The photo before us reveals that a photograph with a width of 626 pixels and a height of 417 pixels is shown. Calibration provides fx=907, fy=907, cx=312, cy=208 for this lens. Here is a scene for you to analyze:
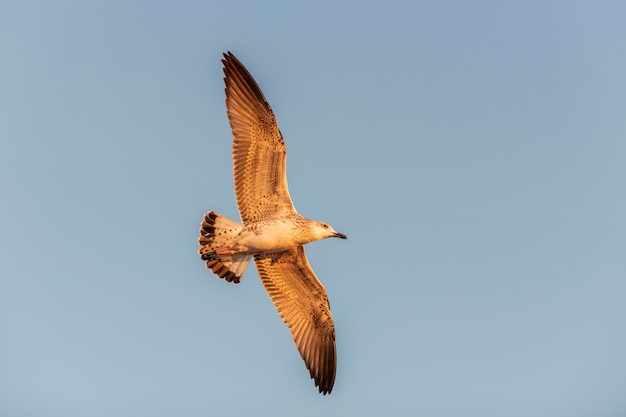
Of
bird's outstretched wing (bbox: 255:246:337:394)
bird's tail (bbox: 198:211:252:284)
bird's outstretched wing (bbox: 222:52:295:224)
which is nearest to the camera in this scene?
bird's outstretched wing (bbox: 222:52:295:224)

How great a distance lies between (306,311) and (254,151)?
3467mm

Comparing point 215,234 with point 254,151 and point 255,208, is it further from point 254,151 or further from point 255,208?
point 254,151

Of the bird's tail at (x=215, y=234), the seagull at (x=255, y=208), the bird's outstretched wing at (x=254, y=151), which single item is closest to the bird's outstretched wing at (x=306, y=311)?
the seagull at (x=255, y=208)

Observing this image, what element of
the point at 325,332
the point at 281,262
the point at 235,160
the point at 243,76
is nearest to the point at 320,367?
the point at 325,332

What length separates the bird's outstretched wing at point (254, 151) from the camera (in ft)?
53.2

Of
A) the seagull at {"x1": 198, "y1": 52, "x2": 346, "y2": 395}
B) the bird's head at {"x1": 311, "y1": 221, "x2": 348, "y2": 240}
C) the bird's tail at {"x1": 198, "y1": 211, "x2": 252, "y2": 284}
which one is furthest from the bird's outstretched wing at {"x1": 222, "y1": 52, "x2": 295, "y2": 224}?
the bird's head at {"x1": 311, "y1": 221, "x2": 348, "y2": 240}

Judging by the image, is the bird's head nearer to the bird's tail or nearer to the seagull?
the seagull

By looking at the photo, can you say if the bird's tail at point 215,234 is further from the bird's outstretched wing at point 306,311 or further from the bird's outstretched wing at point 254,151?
the bird's outstretched wing at point 306,311

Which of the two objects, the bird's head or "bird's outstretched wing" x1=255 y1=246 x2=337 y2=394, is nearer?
the bird's head

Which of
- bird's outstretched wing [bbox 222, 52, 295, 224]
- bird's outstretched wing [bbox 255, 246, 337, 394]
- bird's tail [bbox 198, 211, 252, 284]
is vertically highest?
bird's outstretched wing [bbox 222, 52, 295, 224]

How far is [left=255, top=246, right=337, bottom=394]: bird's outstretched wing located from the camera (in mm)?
17328

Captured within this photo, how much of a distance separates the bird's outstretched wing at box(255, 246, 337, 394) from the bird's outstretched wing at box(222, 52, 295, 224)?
1.21 m

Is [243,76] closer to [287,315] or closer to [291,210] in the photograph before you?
[291,210]

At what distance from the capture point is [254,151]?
16234 mm
